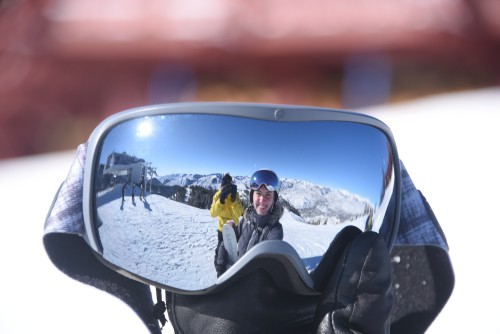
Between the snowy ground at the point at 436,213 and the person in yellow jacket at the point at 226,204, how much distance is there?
15cm

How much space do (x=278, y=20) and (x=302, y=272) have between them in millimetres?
333

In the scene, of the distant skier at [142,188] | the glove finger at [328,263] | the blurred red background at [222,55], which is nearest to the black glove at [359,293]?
the glove finger at [328,263]

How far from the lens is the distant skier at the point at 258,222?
52cm

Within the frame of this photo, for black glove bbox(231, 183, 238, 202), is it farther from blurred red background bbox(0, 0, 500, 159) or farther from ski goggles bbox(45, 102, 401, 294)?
blurred red background bbox(0, 0, 500, 159)

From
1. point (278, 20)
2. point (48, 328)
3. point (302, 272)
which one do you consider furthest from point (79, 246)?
point (278, 20)

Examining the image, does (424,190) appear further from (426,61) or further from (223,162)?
(223,162)

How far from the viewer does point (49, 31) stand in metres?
0.74

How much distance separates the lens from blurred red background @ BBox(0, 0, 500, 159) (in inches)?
29.0

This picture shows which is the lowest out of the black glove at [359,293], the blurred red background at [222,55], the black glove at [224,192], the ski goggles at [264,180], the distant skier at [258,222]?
the black glove at [359,293]

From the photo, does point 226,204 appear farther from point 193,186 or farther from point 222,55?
point 222,55

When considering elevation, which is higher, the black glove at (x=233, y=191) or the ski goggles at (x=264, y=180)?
the ski goggles at (x=264, y=180)

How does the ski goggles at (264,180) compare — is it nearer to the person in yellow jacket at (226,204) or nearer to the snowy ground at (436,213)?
the person in yellow jacket at (226,204)

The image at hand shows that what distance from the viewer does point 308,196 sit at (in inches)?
21.0

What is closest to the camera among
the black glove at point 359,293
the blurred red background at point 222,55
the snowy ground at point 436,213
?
the black glove at point 359,293
